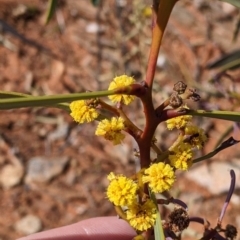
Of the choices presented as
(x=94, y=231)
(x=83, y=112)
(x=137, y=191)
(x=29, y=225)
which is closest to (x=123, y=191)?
(x=137, y=191)

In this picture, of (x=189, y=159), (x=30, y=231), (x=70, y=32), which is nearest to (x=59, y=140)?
(x=30, y=231)

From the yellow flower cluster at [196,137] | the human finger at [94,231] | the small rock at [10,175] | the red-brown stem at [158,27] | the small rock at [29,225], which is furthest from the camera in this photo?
the small rock at [10,175]

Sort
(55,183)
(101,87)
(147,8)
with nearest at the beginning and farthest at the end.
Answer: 1. (147,8)
2. (55,183)
3. (101,87)

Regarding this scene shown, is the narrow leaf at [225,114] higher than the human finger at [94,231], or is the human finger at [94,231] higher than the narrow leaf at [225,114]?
the narrow leaf at [225,114]

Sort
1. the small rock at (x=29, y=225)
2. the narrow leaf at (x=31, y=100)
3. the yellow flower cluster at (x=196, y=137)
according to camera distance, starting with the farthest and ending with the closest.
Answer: the small rock at (x=29, y=225), the yellow flower cluster at (x=196, y=137), the narrow leaf at (x=31, y=100)

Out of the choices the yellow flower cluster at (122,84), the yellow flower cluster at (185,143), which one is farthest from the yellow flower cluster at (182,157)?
the yellow flower cluster at (122,84)

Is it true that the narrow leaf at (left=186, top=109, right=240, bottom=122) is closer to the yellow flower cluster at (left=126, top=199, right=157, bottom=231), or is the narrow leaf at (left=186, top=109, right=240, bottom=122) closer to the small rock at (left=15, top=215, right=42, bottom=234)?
the yellow flower cluster at (left=126, top=199, right=157, bottom=231)

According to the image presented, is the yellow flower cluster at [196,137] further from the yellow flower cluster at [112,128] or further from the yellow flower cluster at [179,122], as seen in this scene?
the yellow flower cluster at [112,128]

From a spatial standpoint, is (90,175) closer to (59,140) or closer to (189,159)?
(59,140)
